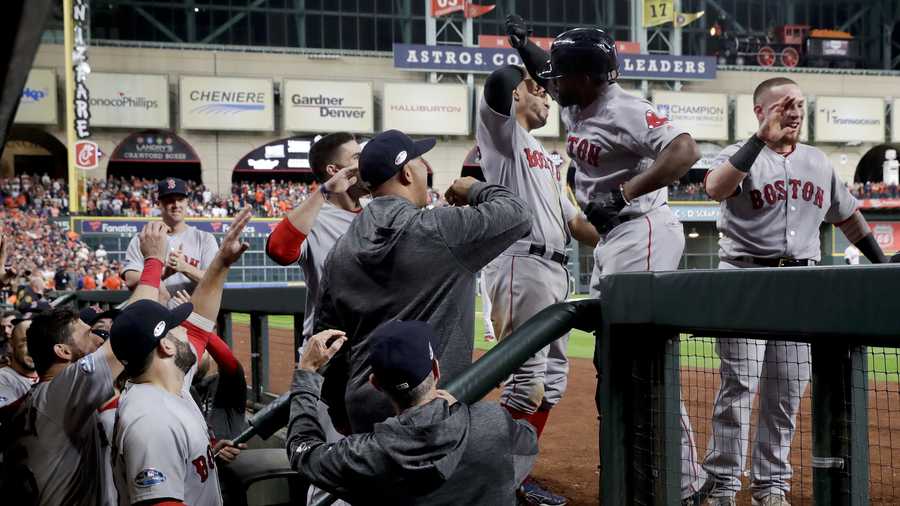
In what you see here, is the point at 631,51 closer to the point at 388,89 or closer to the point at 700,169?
the point at 700,169

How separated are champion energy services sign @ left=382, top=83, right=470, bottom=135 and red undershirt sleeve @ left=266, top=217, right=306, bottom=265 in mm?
38574

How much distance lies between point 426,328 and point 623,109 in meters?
1.65

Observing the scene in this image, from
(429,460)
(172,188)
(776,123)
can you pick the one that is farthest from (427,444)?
(172,188)

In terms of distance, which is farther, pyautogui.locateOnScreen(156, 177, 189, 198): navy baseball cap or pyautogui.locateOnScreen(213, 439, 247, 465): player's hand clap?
pyautogui.locateOnScreen(156, 177, 189, 198): navy baseball cap

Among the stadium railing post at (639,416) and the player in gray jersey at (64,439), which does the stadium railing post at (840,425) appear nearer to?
the stadium railing post at (639,416)

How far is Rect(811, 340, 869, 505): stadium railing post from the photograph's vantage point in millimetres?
1815

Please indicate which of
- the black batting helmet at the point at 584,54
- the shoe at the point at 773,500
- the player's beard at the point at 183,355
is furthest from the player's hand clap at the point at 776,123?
the player's beard at the point at 183,355

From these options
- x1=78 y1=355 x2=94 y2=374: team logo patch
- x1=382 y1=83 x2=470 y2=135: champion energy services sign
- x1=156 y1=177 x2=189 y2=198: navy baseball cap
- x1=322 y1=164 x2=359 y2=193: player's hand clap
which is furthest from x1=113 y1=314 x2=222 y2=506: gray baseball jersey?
x1=382 y1=83 x2=470 y2=135: champion energy services sign

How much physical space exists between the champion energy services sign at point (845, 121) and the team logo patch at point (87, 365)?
47.7 metres

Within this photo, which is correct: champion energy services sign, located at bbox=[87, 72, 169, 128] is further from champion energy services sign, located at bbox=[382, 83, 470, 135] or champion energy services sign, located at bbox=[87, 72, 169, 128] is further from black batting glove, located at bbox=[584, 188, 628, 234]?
black batting glove, located at bbox=[584, 188, 628, 234]

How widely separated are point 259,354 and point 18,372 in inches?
70.0

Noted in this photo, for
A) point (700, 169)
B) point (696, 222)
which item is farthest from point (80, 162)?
point (700, 169)

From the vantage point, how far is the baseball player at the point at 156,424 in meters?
2.88

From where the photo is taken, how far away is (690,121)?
45094mm
